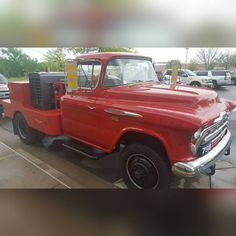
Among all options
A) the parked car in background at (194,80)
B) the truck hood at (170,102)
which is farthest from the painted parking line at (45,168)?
the parked car in background at (194,80)

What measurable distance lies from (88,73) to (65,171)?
5.54ft

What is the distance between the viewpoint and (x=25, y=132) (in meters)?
5.09

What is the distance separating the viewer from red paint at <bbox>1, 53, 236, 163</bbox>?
2.58 m

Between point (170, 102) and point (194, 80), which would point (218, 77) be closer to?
point (194, 80)

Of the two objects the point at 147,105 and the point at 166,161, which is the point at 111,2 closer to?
the point at 147,105

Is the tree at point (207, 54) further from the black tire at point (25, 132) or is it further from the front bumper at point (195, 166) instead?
the black tire at point (25, 132)

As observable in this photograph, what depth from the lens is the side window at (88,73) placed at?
3.54m

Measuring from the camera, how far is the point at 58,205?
250 cm

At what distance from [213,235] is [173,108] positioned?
1437mm

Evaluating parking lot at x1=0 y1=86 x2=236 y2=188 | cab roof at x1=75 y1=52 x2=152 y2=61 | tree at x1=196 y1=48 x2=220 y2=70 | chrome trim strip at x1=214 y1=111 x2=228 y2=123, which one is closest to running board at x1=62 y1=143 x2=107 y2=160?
parking lot at x1=0 y1=86 x2=236 y2=188

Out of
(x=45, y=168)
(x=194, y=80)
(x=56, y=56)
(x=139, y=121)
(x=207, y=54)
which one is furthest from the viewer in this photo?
(x=194, y=80)

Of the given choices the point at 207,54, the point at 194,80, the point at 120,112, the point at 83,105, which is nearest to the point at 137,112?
the point at 120,112

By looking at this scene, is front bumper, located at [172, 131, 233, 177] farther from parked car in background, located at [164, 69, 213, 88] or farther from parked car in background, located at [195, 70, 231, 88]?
parked car in background, located at [195, 70, 231, 88]

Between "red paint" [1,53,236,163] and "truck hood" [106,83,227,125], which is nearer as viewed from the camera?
"red paint" [1,53,236,163]
